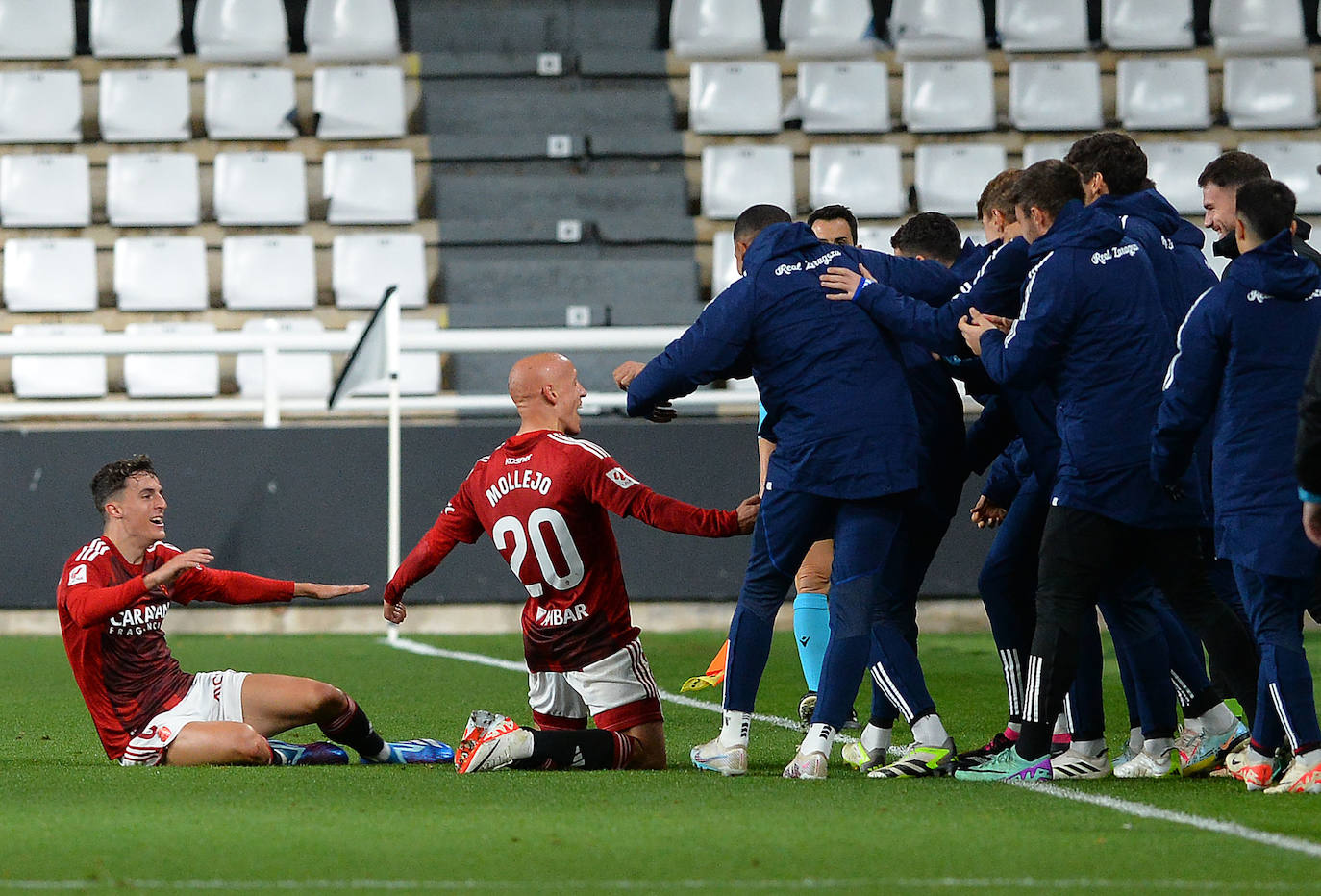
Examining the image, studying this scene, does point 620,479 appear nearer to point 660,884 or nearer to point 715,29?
point 660,884

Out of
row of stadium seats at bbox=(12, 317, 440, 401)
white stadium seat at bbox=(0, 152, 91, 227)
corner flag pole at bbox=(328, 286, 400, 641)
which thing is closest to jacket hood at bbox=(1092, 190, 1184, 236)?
corner flag pole at bbox=(328, 286, 400, 641)

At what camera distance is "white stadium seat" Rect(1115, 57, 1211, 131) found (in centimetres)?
1496

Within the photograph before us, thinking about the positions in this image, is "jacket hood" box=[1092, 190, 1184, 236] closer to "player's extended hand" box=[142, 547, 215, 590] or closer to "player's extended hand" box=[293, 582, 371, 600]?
"player's extended hand" box=[293, 582, 371, 600]

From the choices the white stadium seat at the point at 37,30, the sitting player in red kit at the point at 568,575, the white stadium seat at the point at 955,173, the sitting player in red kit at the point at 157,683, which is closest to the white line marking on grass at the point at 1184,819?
the sitting player in red kit at the point at 568,575

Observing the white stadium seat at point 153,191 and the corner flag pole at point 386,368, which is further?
the white stadium seat at point 153,191

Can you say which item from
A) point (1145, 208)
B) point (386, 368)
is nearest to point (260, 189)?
point (386, 368)

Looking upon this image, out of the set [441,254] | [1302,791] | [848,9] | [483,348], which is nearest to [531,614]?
[1302,791]

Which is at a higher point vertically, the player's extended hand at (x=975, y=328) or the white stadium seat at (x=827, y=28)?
the white stadium seat at (x=827, y=28)

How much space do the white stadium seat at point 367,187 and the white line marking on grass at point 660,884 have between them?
1111 cm

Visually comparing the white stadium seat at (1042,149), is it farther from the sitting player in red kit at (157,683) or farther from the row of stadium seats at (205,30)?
the sitting player in red kit at (157,683)

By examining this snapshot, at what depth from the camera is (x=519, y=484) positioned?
18.3 ft

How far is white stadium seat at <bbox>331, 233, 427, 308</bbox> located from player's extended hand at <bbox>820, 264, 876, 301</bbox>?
8604 millimetres

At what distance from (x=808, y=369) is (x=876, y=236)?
8812 mm

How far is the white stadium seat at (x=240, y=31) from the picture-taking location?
49.0ft
